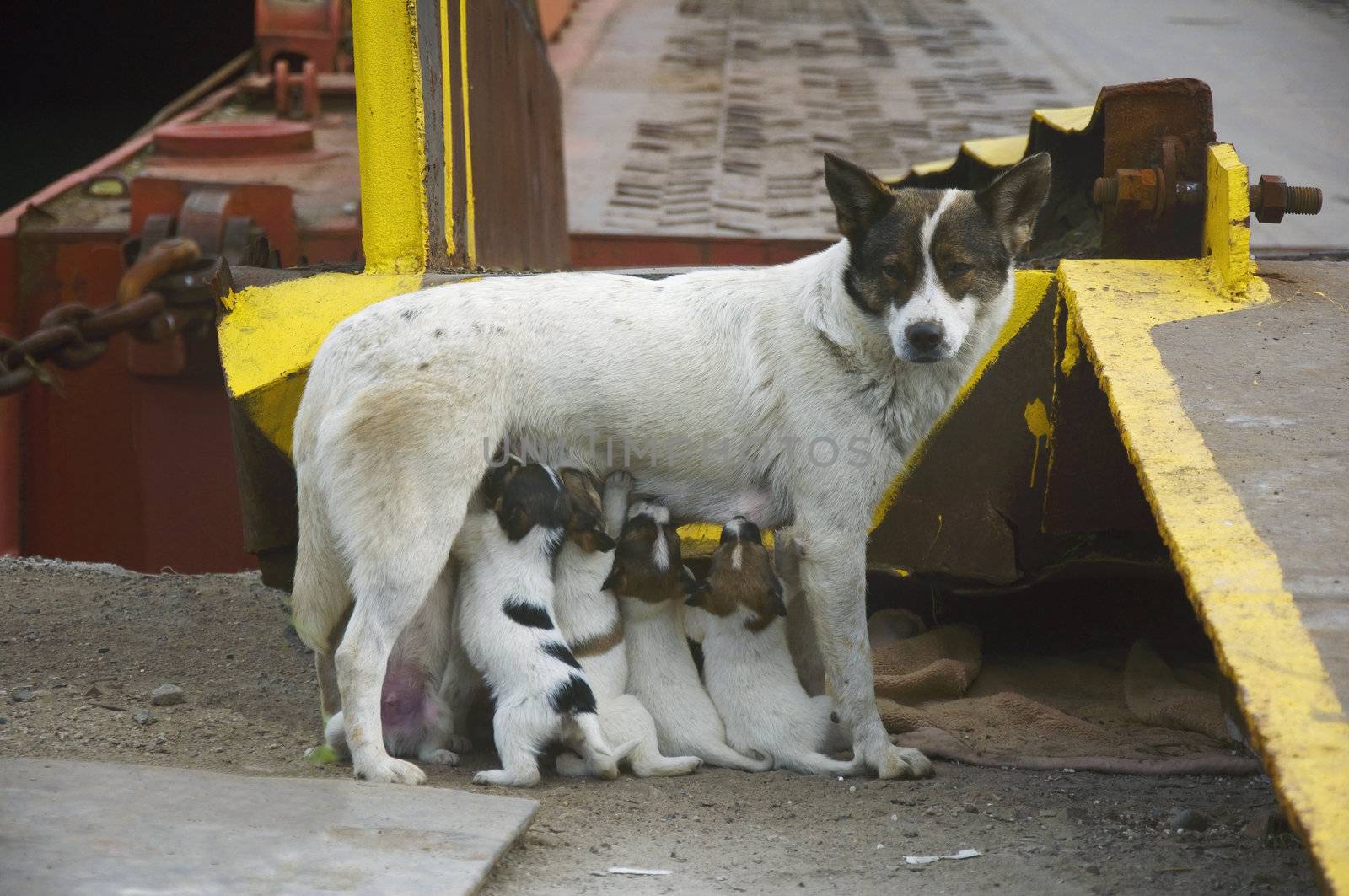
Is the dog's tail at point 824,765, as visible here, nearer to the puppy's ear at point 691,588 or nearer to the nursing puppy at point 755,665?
the nursing puppy at point 755,665

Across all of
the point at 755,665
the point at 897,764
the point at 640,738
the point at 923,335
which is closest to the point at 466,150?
A: the point at 923,335

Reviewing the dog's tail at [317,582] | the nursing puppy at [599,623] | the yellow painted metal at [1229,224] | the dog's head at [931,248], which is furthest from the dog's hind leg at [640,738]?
the yellow painted metal at [1229,224]

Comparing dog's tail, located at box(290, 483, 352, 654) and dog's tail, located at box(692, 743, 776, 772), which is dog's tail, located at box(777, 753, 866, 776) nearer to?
dog's tail, located at box(692, 743, 776, 772)

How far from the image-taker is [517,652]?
11.2 feet

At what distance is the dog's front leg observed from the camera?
11.8ft

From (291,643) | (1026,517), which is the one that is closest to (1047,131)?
(1026,517)

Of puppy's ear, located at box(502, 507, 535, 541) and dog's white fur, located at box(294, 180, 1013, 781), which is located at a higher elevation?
dog's white fur, located at box(294, 180, 1013, 781)

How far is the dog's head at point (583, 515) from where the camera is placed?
3684 mm

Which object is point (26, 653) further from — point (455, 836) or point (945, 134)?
point (945, 134)

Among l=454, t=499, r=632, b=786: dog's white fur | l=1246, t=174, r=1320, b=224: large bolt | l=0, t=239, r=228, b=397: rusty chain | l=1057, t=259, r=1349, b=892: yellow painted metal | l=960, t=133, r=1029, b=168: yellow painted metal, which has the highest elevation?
l=1246, t=174, r=1320, b=224: large bolt

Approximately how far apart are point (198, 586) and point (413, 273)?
5.69ft

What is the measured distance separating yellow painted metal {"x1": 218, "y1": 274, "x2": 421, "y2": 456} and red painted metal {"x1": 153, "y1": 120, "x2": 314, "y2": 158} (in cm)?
343

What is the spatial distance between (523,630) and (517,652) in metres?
0.07

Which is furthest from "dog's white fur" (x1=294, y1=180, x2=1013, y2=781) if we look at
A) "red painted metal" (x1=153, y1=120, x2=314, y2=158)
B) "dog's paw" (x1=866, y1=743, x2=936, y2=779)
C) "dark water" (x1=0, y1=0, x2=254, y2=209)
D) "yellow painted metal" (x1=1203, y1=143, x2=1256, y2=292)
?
"dark water" (x1=0, y1=0, x2=254, y2=209)
